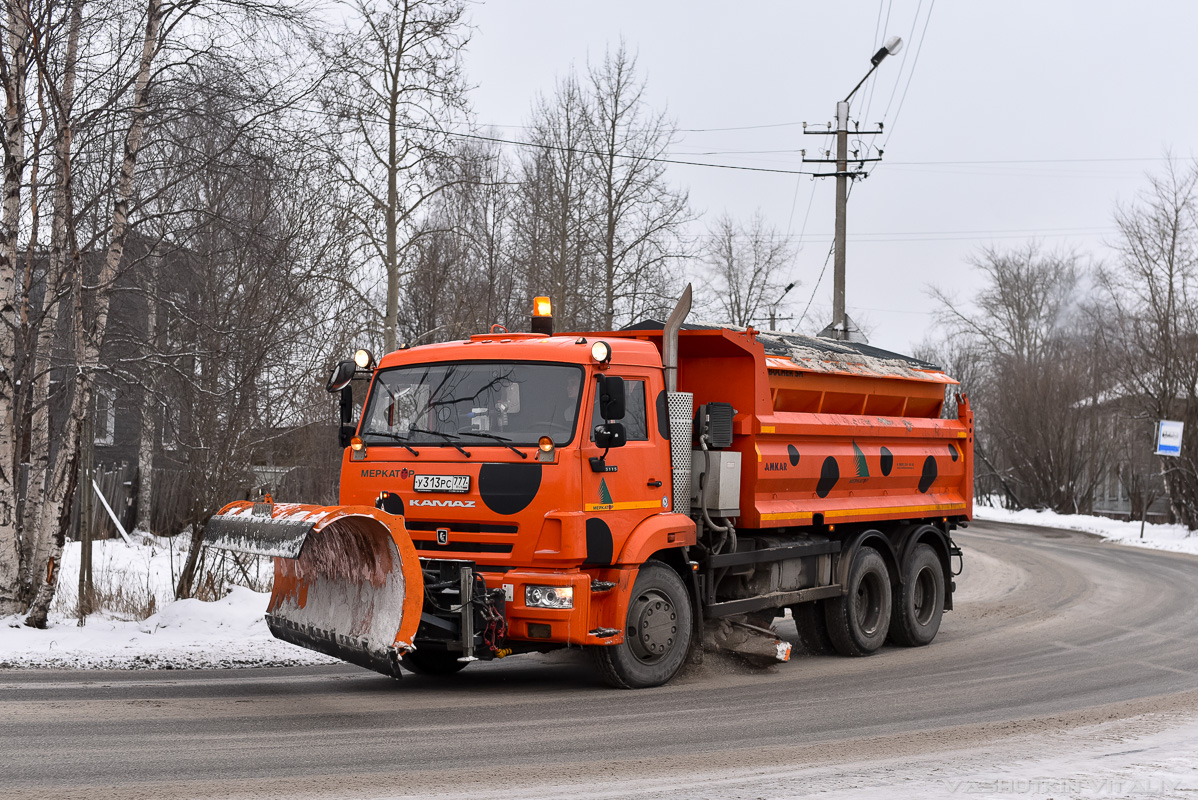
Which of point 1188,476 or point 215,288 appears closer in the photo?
point 215,288

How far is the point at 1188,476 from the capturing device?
30.6 metres

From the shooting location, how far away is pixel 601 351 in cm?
836

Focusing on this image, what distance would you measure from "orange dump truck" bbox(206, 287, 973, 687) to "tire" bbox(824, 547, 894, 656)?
0.04 meters

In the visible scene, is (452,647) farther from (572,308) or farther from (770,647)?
(572,308)

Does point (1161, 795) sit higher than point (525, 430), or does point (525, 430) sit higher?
point (525, 430)

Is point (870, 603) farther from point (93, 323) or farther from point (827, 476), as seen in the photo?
point (93, 323)

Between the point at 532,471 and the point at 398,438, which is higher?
the point at 398,438

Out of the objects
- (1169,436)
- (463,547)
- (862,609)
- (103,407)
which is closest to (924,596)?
(862,609)

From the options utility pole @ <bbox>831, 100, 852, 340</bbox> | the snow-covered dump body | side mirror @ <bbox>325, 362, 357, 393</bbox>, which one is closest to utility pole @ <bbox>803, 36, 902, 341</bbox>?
utility pole @ <bbox>831, 100, 852, 340</bbox>

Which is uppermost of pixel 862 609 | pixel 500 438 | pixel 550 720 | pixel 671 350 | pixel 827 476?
pixel 671 350

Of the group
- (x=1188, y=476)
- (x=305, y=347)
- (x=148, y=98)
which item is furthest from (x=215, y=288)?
(x=1188, y=476)

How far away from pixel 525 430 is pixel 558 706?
200 cm

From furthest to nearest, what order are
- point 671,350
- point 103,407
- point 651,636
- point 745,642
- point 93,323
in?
point 103,407 → point 93,323 → point 745,642 → point 671,350 → point 651,636

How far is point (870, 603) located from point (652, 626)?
3831 mm
